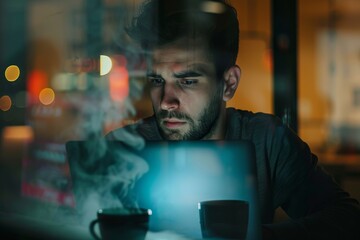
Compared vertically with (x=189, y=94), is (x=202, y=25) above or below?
above

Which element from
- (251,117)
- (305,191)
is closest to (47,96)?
(251,117)

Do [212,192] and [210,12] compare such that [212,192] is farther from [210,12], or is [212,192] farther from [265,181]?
[210,12]

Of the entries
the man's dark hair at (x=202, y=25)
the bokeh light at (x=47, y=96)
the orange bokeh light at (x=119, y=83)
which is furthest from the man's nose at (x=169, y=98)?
the bokeh light at (x=47, y=96)

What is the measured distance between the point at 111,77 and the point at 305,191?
0.69 m

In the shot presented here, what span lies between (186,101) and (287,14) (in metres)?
0.36

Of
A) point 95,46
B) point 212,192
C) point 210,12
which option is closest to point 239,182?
point 212,192

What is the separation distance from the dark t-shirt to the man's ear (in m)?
0.04

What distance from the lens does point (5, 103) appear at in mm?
2320

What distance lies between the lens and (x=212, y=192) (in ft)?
4.59

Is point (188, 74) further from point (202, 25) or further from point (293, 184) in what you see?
point (293, 184)

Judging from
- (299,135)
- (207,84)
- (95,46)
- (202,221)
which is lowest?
(202,221)

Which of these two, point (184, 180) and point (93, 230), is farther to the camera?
point (184, 180)

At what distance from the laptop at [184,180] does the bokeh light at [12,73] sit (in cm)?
89

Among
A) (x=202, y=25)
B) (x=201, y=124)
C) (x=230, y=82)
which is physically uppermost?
(x=202, y=25)
